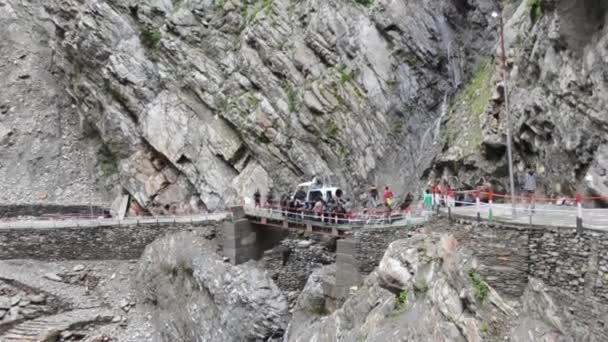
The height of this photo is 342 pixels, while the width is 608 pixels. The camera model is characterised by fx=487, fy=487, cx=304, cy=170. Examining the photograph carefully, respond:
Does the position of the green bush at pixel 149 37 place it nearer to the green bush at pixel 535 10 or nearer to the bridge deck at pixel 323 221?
the bridge deck at pixel 323 221

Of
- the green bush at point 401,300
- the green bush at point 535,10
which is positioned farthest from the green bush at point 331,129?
the green bush at point 401,300

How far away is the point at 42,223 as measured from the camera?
3344 cm

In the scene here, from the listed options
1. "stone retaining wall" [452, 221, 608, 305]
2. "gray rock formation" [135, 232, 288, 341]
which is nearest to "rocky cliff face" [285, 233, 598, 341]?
"stone retaining wall" [452, 221, 608, 305]

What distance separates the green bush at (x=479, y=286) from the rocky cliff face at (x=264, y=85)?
16191 millimetres

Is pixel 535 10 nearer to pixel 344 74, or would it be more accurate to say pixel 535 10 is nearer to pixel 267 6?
pixel 344 74

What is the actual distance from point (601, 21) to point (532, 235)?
Result: 10.3m

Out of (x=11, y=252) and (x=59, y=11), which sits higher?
(x=59, y=11)

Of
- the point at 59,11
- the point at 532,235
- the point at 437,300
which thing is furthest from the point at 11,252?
the point at 532,235

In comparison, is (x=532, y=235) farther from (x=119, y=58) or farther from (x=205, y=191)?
(x=119, y=58)

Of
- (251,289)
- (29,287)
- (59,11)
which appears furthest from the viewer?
(59,11)

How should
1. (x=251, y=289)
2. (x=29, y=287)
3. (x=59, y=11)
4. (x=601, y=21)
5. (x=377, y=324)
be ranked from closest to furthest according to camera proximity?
(x=377, y=324) < (x=601, y=21) < (x=251, y=289) < (x=29, y=287) < (x=59, y=11)

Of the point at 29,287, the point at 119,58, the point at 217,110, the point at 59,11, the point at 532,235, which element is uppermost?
the point at 59,11

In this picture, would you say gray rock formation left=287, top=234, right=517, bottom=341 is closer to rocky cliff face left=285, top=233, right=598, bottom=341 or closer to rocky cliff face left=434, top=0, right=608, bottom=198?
rocky cliff face left=285, top=233, right=598, bottom=341

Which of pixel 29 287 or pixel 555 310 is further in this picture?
pixel 29 287
